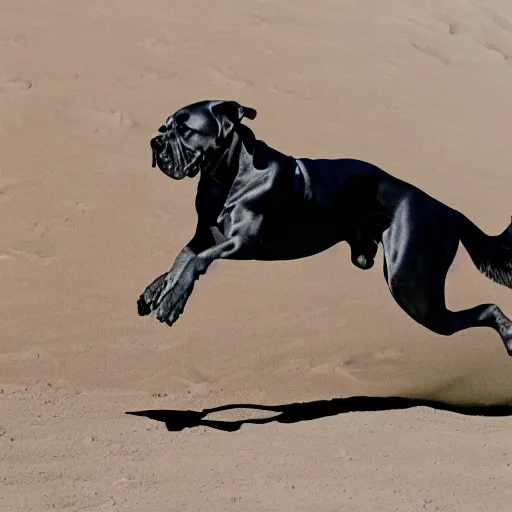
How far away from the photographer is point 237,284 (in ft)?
25.1

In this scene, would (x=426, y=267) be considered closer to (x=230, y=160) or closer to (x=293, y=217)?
(x=293, y=217)

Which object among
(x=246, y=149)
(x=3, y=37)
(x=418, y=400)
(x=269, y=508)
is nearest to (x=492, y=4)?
(x=3, y=37)

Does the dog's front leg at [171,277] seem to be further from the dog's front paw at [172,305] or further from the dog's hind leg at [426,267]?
the dog's hind leg at [426,267]

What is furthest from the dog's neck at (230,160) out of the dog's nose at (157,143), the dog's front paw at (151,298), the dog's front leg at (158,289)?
the dog's front paw at (151,298)

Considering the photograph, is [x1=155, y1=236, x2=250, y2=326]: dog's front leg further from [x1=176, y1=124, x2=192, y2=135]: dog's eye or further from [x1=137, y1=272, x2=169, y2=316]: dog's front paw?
[x1=176, y1=124, x2=192, y2=135]: dog's eye

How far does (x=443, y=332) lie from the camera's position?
17.8 feet

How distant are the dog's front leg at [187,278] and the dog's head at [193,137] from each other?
34cm

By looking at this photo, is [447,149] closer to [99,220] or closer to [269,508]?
[99,220]

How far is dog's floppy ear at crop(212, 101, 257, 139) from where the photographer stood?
15.6 ft

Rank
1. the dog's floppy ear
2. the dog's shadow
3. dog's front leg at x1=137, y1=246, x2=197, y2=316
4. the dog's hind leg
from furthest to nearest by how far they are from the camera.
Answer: the dog's shadow
the dog's hind leg
the dog's floppy ear
dog's front leg at x1=137, y1=246, x2=197, y2=316

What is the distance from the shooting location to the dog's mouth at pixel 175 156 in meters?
4.68

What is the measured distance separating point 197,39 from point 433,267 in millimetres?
6302

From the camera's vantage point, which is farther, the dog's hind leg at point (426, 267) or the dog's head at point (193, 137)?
the dog's hind leg at point (426, 267)

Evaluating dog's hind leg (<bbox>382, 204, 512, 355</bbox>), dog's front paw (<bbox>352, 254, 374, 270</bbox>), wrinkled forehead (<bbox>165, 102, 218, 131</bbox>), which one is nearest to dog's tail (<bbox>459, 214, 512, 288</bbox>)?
dog's hind leg (<bbox>382, 204, 512, 355</bbox>)
